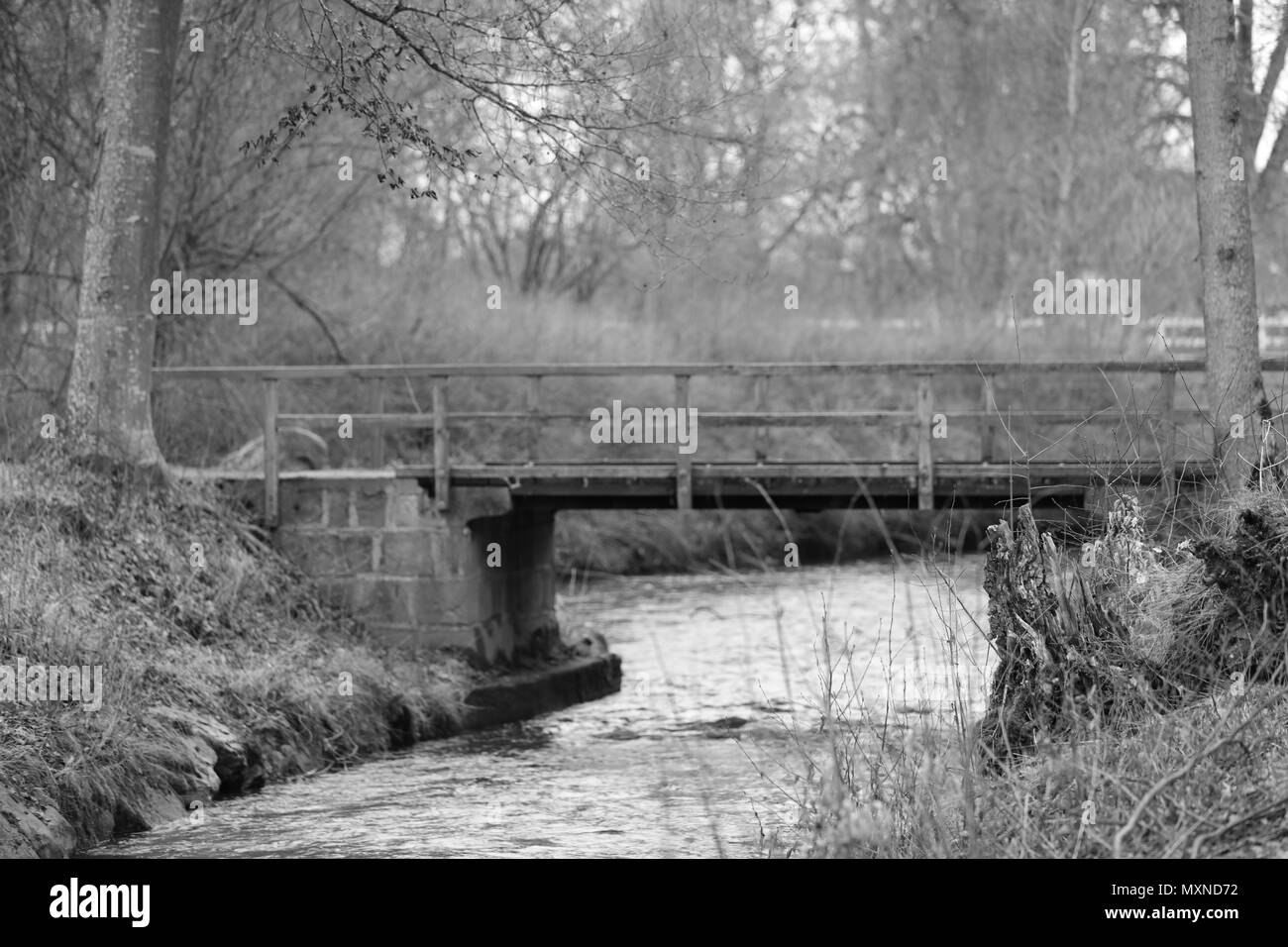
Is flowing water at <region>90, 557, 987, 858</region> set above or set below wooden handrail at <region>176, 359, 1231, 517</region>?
below

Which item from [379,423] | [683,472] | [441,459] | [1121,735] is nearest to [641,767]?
[683,472]

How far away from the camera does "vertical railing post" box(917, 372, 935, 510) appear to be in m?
13.0

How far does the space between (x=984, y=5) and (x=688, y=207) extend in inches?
767

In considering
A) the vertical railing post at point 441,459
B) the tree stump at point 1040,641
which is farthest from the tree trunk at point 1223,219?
the vertical railing post at point 441,459

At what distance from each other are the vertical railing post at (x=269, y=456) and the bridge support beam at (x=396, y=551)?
0.13m

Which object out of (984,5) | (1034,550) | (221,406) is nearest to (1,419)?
(221,406)

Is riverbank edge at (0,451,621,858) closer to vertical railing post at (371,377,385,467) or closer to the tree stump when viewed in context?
vertical railing post at (371,377,385,467)

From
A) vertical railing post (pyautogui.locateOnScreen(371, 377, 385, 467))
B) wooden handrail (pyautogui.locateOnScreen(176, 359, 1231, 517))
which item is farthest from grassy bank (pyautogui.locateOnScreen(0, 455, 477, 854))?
vertical railing post (pyautogui.locateOnScreen(371, 377, 385, 467))

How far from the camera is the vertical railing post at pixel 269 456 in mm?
13812

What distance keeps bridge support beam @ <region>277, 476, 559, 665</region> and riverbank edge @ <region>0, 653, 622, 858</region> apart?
565 mm

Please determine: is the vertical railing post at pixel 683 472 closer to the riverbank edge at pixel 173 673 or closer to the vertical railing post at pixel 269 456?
the riverbank edge at pixel 173 673

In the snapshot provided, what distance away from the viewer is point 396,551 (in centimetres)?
1384

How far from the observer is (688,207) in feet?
40.3

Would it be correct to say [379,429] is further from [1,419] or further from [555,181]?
[555,181]
